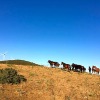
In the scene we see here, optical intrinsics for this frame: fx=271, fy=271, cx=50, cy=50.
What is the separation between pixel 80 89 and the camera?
118 ft

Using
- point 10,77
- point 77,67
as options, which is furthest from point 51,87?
point 77,67

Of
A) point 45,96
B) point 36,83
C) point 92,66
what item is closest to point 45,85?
point 36,83

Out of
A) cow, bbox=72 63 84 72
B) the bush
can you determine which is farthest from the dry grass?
cow, bbox=72 63 84 72

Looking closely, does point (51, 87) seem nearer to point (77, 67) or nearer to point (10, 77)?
point (10, 77)

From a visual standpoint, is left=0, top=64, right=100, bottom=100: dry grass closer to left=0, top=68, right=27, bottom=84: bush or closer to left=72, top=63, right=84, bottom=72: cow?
left=0, top=68, right=27, bottom=84: bush

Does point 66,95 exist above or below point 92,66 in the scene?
below

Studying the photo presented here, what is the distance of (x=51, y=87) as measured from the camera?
116 ft

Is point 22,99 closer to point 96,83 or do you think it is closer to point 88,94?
point 88,94

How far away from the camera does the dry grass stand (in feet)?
106

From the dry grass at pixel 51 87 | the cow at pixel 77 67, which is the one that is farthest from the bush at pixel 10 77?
the cow at pixel 77 67

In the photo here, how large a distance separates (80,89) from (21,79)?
806cm

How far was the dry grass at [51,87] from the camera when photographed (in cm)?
3219

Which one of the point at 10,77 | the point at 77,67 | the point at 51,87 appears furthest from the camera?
the point at 77,67

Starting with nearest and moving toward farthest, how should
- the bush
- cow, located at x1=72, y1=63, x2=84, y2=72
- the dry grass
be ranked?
the dry grass → the bush → cow, located at x1=72, y1=63, x2=84, y2=72
